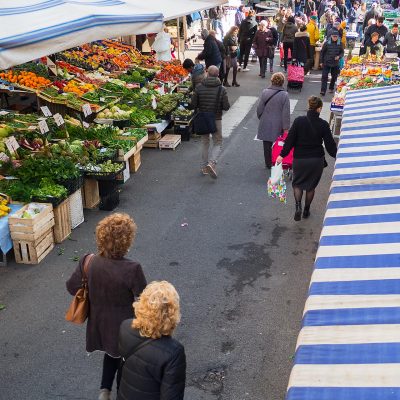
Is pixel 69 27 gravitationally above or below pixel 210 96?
above

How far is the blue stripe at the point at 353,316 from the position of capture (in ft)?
11.4

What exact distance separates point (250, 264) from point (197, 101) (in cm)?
351

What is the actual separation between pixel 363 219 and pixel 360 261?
0.70 metres

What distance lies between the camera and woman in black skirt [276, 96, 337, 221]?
24.4 ft

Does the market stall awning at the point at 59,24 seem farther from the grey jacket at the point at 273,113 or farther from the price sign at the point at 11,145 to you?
the grey jacket at the point at 273,113

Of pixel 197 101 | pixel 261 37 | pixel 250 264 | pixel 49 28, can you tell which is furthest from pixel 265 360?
pixel 261 37

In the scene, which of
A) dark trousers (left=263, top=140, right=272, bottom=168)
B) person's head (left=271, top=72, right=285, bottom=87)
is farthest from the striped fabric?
dark trousers (left=263, top=140, right=272, bottom=168)

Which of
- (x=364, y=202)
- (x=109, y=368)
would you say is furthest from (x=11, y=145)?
(x=364, y=202)

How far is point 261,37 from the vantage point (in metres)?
17.3

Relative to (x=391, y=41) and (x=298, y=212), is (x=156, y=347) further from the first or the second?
(x=391, y=41)

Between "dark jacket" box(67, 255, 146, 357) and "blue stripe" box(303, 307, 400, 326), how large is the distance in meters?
1.23

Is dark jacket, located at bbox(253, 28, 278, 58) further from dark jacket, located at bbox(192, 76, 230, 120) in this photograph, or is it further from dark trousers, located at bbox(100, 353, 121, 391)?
dark trousers, located at bbox(100, 353, 121, 391)

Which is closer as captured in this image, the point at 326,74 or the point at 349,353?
the point at 349,353

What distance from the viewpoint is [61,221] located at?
7492mm
